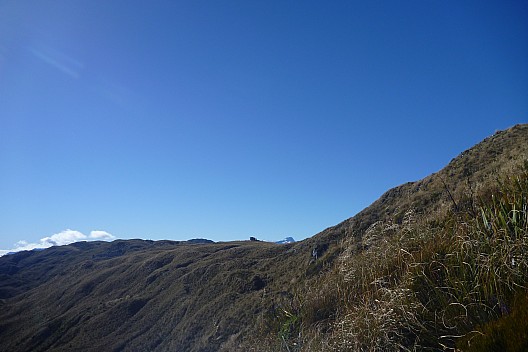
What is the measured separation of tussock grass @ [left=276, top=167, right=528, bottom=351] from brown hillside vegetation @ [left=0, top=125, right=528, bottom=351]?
0.02 meters

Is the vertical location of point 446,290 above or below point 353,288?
below

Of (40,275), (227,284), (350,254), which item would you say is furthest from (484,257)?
(40,275)

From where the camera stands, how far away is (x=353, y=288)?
7402mm

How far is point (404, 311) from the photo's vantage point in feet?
17.4

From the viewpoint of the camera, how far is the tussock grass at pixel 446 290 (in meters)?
4.66

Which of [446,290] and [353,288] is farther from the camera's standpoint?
[353,288]

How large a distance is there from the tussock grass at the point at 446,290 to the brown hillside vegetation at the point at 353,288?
0.02 meters

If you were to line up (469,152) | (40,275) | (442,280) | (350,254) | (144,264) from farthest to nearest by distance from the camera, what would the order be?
(40,275), (144,264), (469,152), (350,254), (442,280)

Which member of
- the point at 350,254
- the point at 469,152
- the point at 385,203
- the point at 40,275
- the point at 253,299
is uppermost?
the point at 40,275

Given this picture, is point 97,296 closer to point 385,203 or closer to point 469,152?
point 385,203

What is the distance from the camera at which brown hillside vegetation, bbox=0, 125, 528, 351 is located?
5.04 metres

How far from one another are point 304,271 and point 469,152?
1635 centimetres

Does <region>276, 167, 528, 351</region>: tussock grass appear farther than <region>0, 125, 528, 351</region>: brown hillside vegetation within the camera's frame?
No

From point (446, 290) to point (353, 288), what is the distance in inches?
87.9
